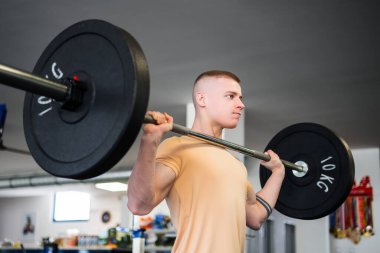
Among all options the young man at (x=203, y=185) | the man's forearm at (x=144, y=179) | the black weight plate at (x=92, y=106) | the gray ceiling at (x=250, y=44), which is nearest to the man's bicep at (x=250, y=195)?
the young man at (x=203, y=185)

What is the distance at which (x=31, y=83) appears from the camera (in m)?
1.02


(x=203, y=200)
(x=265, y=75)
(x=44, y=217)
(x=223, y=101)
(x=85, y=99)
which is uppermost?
(x=265, y=75)

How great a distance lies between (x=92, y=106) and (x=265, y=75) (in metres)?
2.89

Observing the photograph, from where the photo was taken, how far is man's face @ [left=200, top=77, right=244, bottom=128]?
164 centimetres

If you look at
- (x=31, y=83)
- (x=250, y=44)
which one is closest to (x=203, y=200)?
(x=31, y=83)

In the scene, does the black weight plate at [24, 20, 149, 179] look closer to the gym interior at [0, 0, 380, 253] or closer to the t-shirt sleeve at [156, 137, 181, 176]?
the gym interior at [0, 0, 380, 253]

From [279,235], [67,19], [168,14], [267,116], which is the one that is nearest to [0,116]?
[67,19]

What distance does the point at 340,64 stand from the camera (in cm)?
362

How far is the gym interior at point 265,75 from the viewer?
207cm

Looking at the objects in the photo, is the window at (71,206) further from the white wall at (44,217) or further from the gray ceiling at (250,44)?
the gray ceiling at (250,44)

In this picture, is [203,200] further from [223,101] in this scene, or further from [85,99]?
[85,99]

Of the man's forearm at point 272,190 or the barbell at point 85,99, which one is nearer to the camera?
the barbell at point 85,99

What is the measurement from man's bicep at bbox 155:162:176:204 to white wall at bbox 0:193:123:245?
848 cm

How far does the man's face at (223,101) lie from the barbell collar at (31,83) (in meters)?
0.65
